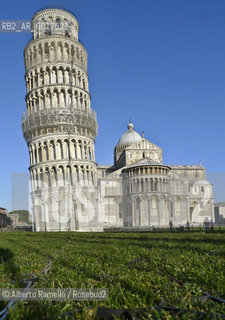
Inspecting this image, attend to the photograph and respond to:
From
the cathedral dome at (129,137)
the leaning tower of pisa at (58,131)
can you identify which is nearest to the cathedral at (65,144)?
the leaning tower of pisa at (58,131)

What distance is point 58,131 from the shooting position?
3872 cm

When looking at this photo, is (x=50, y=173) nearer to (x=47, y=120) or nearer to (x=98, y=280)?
(x=47, y=120)

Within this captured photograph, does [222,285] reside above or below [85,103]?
below

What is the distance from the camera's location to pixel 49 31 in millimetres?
42281

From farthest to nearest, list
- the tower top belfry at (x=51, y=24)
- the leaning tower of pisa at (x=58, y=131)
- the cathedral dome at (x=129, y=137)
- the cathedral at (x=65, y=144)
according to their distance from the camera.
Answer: the cathedral dome at (x=129, y=137)
the tower top belfry at (x=51, y=24)
the cathedral at (x=65, y=144)
the leaning tower of pisa at (x=58, y=131)

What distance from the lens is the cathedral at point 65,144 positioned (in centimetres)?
3741

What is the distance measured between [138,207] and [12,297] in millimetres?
44890

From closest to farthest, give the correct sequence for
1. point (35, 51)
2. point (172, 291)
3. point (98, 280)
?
point (172, 291), point (98, 280), point (35, 51)

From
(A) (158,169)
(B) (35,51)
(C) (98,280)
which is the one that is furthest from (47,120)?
(C) (98,280)

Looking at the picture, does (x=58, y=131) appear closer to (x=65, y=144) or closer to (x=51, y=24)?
(x=65, y=144)

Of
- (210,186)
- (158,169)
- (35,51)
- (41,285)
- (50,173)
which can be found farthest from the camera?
(210,186)

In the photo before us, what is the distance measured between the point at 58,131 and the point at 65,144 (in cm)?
203

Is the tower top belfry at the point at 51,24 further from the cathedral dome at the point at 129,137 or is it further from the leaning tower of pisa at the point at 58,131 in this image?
the cathedral dome at the point at 129,137

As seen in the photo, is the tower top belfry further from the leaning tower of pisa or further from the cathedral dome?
the cathedral dome
